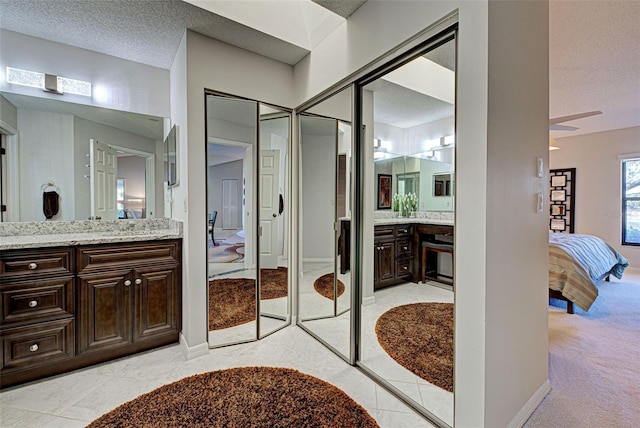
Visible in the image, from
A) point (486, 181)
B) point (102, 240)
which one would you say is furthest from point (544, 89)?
point (102, 240)

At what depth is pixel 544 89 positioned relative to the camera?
1702 mm

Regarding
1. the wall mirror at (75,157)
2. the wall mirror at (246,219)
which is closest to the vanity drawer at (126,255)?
the wall mirror at (246,219)

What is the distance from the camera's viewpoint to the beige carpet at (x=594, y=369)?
5.31 ft

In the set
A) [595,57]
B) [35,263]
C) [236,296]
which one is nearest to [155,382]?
[236,296]

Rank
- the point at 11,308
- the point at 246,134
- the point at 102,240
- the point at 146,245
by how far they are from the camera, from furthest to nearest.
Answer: the point at 246,134 → the point at 146,245 → the point at 102,240 → the point at 11,308

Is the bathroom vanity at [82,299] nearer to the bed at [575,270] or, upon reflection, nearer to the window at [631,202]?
the bed at [575,270]

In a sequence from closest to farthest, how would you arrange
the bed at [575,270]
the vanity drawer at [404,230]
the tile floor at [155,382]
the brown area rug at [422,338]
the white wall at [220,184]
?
the tile floor at [155,382] → the brown area rug at [422,338] → the vanity drawer at [404,230] → the white wall at [220,184] → the bed at [575,270]

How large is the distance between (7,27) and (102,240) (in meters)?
1.79

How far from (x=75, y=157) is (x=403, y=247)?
9.46 ft

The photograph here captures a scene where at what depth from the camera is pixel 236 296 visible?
2.63 m

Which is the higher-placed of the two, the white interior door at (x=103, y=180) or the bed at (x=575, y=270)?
the white interior door at (x=103, y=180)

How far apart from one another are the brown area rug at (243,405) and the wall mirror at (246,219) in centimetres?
59

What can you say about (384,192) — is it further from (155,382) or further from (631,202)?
(631,202)

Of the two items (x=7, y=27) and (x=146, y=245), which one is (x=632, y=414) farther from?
(x=7, y=27)
